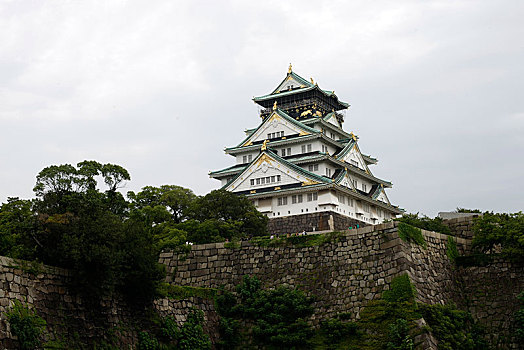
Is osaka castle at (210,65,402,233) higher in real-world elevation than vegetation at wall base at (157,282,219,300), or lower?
higher

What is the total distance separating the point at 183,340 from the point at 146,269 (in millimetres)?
3158

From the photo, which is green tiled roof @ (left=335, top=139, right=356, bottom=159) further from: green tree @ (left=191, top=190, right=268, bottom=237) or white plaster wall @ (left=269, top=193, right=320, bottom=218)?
green tree @ (left=191, top=190, right=268, bottom=237)

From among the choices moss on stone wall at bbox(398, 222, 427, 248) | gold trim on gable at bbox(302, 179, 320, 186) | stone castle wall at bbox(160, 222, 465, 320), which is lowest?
stone castle wall at bbox(160, 222, 465, 320)

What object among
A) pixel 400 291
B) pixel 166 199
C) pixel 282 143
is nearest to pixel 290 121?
pixel 282 143

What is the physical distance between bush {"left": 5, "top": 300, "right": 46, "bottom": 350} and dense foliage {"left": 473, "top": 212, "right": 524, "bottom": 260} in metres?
16.7

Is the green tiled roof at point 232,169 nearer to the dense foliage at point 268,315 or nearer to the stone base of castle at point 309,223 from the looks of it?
the stone base of castle at point 309,223

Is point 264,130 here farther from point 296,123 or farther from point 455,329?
point 455,329

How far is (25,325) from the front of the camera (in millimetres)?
18188

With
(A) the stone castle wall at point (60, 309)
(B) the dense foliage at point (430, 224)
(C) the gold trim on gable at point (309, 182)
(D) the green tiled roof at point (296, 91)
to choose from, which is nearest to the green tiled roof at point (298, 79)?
(D) the green tiled roof at point (296, 91)

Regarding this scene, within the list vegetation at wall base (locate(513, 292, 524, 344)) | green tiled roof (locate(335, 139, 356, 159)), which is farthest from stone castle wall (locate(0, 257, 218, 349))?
green tiled roof (locate(335, 139, 356, 159))

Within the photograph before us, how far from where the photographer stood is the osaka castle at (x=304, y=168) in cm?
5062

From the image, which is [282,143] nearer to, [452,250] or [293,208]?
[293,208]

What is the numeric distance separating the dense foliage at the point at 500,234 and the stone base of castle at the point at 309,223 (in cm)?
2111

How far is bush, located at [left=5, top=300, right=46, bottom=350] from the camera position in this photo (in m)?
17.9
